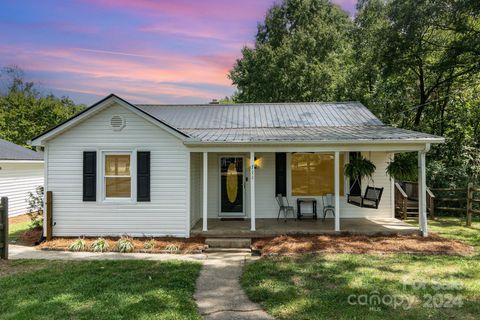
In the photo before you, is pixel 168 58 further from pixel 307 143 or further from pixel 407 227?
pixel 407 227

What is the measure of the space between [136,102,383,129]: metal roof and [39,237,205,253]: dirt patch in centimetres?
443

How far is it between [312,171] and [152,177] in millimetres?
5213

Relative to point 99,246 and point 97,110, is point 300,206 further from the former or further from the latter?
point 97,110

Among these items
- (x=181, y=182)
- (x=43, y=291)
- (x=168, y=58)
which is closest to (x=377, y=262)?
(x=181, y=182)

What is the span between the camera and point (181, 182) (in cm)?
954

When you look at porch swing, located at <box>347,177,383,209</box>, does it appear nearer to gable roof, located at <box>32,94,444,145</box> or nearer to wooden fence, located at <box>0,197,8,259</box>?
gable roof, located at <box>32,94,444,145</box>

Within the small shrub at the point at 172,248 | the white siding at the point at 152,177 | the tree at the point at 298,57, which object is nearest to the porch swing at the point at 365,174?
the white siding at the point at 152,177

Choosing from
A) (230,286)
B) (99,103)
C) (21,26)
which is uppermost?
(21,26)

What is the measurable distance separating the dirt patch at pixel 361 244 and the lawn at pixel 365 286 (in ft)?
1.20

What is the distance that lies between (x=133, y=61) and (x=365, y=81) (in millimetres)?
14361

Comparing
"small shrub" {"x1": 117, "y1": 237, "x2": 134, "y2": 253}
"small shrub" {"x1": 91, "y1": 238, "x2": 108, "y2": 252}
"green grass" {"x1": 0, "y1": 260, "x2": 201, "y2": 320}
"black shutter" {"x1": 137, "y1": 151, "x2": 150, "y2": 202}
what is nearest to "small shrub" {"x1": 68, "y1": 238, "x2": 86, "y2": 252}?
"small shrub" {"x1": 91, "y1": 238, "x2": 108, "y2": 252}

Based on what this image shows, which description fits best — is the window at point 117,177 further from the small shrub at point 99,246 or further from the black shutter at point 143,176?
the small shrub at point 99,246

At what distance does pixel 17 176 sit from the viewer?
51.9ft

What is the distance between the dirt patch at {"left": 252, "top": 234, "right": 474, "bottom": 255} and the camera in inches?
313
